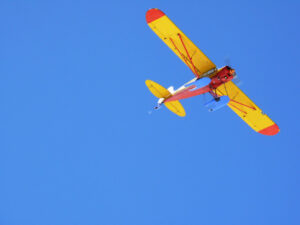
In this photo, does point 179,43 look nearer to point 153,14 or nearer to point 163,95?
point 153,14

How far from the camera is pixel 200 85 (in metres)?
23.6

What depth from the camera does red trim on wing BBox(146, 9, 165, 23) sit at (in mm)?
22328

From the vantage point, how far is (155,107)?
85.7ft

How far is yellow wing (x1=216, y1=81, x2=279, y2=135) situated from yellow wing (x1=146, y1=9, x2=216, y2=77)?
2.31 metres

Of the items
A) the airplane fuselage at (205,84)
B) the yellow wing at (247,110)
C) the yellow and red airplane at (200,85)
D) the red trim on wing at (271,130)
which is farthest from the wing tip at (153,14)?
the red trim on wing at (271,130)

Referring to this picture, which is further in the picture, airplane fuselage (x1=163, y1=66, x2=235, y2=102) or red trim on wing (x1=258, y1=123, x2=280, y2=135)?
red trim on wing (x1=258, y1=123, x2=280, y2=135)

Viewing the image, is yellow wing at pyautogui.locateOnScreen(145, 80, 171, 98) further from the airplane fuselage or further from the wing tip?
the wing tip

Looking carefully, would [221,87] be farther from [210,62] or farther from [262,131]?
[262,131]

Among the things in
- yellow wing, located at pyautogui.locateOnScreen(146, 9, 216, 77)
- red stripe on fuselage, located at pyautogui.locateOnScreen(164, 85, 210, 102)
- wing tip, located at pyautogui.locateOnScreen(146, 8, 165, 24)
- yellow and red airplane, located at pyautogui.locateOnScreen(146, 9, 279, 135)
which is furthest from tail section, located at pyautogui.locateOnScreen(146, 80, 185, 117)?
wing tip, located at pyautogui.locateOnScreen(146, 8, 165, 24)

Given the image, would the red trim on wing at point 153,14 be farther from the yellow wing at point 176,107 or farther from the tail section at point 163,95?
the yellow wing at point 176,107

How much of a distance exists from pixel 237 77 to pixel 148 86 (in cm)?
541

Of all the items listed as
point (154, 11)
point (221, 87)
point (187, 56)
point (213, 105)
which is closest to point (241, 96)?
point (221, 87)

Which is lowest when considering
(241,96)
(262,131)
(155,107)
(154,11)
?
(262,131)

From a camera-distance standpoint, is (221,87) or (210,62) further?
(221,87)
